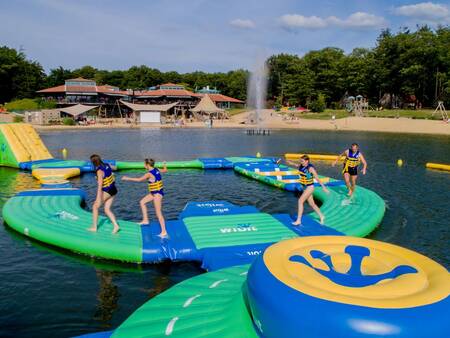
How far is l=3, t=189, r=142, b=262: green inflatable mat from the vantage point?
29.4 ft

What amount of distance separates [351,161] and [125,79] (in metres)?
90.5

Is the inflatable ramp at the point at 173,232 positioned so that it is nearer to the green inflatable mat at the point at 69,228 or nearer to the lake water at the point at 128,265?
the green inflatable mat at the point at 69,228

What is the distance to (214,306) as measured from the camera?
6.03 metres

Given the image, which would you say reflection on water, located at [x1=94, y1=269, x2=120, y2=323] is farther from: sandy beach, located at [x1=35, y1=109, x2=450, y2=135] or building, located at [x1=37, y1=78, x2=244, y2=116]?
building, located at [x1=37, y1=78, x2=244, y2=116]

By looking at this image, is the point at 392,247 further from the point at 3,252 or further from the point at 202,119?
the point at 202,119

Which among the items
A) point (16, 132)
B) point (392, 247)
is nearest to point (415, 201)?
point (392, 247)

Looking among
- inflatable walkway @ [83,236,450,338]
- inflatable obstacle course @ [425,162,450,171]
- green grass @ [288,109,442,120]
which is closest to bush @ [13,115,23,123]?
green grass @ [288,109,442,120]

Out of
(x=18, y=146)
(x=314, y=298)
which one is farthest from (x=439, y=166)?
(x=18, y=146)

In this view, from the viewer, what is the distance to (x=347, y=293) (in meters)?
4.71

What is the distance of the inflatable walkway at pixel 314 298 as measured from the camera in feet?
13.9

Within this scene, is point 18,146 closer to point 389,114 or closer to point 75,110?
point 75,110

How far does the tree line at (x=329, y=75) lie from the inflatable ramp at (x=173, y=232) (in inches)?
2472

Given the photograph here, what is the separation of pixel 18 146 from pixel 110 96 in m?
58.1

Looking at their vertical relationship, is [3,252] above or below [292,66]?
below
